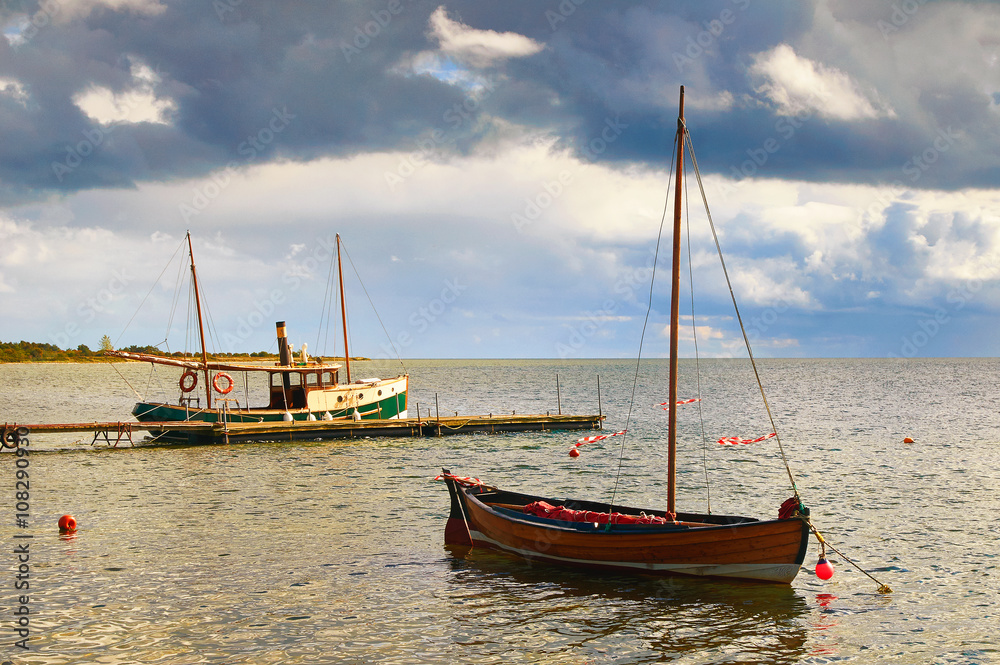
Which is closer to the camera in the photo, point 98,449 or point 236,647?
point 236,647

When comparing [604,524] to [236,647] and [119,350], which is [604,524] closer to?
[236,647]

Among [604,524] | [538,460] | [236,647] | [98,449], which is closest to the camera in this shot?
[236,647]

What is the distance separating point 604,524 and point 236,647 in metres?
8.40

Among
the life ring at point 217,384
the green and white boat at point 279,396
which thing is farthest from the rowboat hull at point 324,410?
the life ring at point 217,384

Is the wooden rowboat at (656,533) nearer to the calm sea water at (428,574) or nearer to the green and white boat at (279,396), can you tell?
the calm sea water at (428,574)

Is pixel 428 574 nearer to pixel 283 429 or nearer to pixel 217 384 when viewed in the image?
pixel 283 429

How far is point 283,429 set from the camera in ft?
145

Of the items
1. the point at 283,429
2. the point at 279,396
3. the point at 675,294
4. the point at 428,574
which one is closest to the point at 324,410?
the point at 279,396

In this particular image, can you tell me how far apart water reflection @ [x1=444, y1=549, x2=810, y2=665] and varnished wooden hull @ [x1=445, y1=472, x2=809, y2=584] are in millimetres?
440

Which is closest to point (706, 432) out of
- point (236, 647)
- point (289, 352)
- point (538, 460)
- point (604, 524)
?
point (538, 460)

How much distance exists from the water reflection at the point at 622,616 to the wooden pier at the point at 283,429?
28230mm

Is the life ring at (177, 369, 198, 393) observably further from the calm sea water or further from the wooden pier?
the calm sea water

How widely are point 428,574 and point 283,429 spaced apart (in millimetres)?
28242

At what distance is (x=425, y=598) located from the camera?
655 inches
